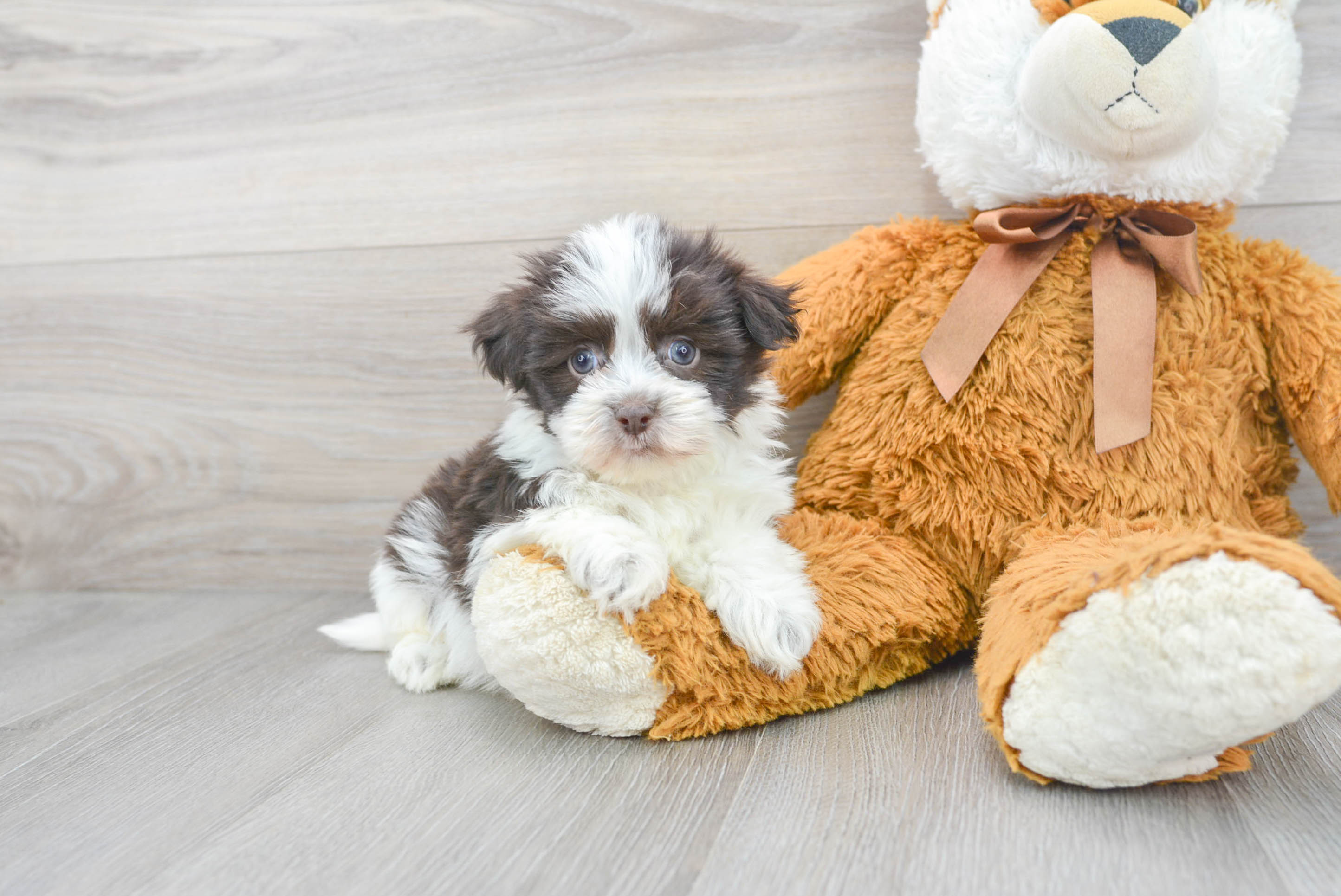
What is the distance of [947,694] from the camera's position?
1349mm

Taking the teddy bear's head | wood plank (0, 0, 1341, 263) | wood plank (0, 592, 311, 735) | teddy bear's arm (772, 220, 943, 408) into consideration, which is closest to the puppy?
teddy bear's arm (772, 220, 943, 408)

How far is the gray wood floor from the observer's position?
3.26ft

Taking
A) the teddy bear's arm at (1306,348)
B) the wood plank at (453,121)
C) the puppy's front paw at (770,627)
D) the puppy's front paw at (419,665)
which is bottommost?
the puppy's front paw at (419,665)

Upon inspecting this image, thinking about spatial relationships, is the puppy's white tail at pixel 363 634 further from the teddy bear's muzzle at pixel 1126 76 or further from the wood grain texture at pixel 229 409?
the teddy bear's muzzle at pixel 1126 76

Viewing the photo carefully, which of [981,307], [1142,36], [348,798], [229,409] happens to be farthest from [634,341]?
[229,409]

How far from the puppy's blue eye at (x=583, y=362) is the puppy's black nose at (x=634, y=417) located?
4.3 inches

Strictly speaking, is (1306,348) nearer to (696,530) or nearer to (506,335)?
(696,530)

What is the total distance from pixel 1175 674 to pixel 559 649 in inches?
25.7

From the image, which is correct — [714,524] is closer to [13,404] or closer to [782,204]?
[782,204]

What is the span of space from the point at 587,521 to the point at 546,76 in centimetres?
97

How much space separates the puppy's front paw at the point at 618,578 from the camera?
45.7 inches

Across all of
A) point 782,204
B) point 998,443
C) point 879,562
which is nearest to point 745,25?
point 782,204

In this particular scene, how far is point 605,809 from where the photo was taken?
3.46 feet

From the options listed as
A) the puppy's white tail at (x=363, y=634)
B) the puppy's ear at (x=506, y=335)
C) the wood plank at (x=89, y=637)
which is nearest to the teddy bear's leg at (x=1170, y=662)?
the puppy's ear at (x=506, y=335)
